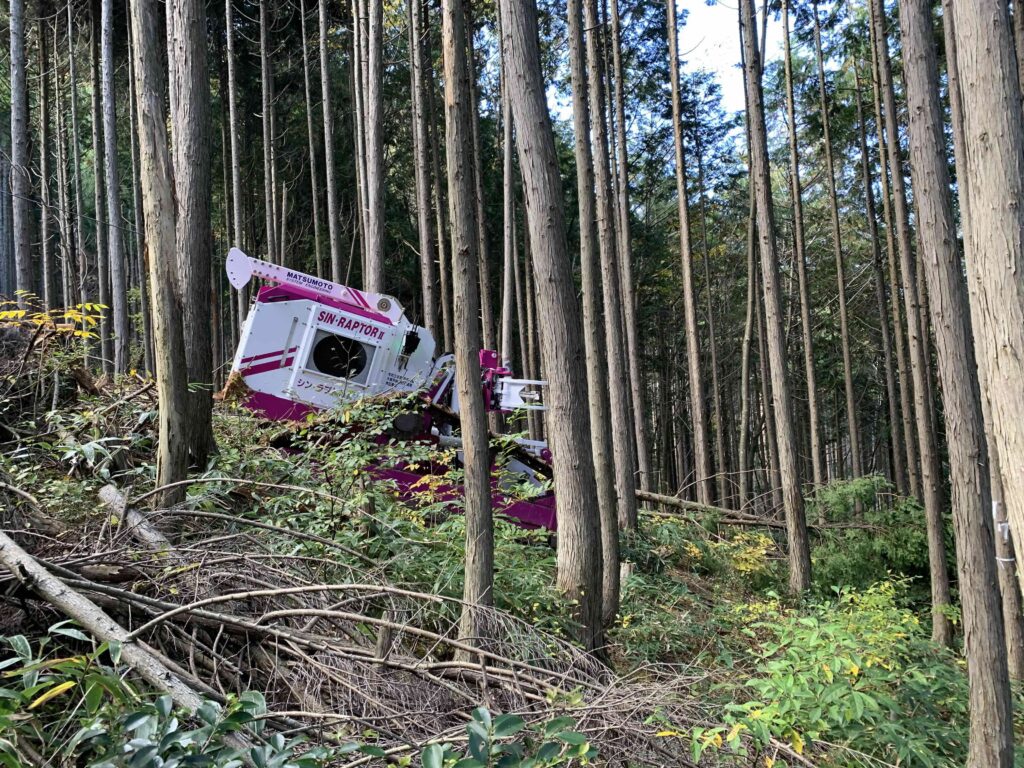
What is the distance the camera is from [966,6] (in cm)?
410

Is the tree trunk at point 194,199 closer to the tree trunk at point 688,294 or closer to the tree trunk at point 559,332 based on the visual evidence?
the tree trunk at point 559,332

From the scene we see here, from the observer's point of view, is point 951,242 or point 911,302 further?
point 911,302

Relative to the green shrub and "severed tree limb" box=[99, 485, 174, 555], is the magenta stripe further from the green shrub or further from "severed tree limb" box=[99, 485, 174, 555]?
the green shrub

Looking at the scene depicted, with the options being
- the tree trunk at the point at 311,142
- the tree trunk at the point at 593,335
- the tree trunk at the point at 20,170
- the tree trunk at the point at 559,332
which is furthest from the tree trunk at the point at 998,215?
the tree trunk at the point at 311,142

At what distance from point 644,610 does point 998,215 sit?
466cm

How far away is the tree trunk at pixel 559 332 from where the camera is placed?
5730 mm

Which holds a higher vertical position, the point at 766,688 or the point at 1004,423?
the point at 1004,423

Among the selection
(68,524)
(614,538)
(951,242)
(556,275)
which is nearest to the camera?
(68,524)

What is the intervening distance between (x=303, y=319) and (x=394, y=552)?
489 cm

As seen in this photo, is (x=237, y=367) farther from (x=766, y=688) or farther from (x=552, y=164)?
(x=766, y=688)

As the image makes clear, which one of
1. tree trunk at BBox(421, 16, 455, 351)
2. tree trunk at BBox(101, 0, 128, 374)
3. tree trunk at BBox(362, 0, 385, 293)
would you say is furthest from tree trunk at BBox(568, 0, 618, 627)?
tree trunk at BBox(101, 0, 128, 374)

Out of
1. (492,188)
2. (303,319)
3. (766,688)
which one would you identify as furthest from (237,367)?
(492,188)

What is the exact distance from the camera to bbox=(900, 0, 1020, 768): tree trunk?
4633mm

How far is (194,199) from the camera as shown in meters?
6.17
